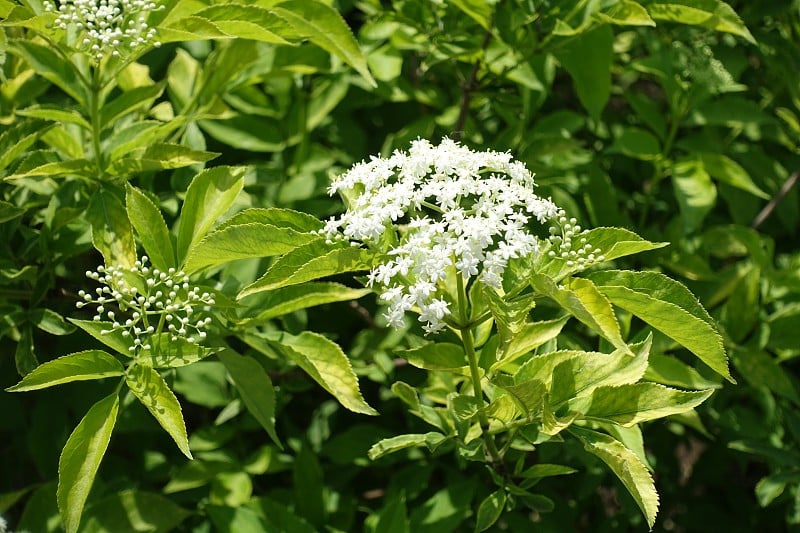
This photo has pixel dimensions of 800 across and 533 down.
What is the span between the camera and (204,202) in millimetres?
1828

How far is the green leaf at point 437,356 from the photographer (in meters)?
A: 1.74

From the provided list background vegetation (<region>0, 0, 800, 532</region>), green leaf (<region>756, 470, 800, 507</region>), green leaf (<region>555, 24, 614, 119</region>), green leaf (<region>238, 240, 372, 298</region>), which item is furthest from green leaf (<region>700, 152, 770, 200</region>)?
green leaf (<region>238, 240, 372, 298</region>)

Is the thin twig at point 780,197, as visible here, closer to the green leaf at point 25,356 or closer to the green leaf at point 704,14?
the green leaf at point 704,14

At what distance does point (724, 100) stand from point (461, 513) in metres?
1.47

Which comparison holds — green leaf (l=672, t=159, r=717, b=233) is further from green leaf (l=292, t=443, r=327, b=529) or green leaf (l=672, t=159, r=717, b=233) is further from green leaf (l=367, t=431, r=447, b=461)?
green leaf (l=292, t=443, r=327, b=529)

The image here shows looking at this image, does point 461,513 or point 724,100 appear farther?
point 724,100

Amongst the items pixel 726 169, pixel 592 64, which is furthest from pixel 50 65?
pixel 726 169

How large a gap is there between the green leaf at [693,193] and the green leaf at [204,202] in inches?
51.3

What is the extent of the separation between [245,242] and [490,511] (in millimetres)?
752

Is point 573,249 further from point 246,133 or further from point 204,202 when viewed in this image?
point 246,133

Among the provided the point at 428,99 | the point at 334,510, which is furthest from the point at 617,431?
the point at 428,99

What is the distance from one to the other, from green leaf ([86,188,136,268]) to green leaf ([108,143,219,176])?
0.08 metres

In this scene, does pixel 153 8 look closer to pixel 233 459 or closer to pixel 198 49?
pixel 198 49

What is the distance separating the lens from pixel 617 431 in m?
1.88
